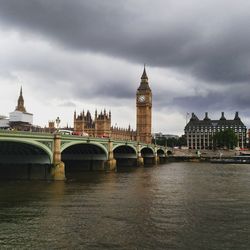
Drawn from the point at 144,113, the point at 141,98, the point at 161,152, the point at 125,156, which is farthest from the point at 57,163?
the point at 141,98

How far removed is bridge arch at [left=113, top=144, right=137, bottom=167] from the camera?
9362 centimetres

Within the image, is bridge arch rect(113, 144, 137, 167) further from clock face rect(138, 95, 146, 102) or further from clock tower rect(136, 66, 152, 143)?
clock face rect(138, 95, 146, 102)

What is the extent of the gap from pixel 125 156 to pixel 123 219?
229ft

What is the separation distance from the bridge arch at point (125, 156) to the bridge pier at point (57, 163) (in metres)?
44.5

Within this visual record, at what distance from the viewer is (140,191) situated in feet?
130

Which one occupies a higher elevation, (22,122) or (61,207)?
(22,122)

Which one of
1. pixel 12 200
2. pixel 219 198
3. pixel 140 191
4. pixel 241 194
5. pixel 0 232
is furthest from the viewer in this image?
pixel 140 191

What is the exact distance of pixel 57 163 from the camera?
47.6 m

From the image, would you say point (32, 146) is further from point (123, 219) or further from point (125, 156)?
point (125, 156)

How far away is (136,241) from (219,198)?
16897 millimetres

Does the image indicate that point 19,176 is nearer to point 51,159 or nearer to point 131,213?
point 51,159

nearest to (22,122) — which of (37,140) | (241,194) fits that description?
(37,140)

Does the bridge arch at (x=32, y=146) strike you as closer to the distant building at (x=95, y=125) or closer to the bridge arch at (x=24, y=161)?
the bridge arch at (x=24, y=161)

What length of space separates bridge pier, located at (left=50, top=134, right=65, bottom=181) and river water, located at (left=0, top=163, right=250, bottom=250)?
28.7ft
